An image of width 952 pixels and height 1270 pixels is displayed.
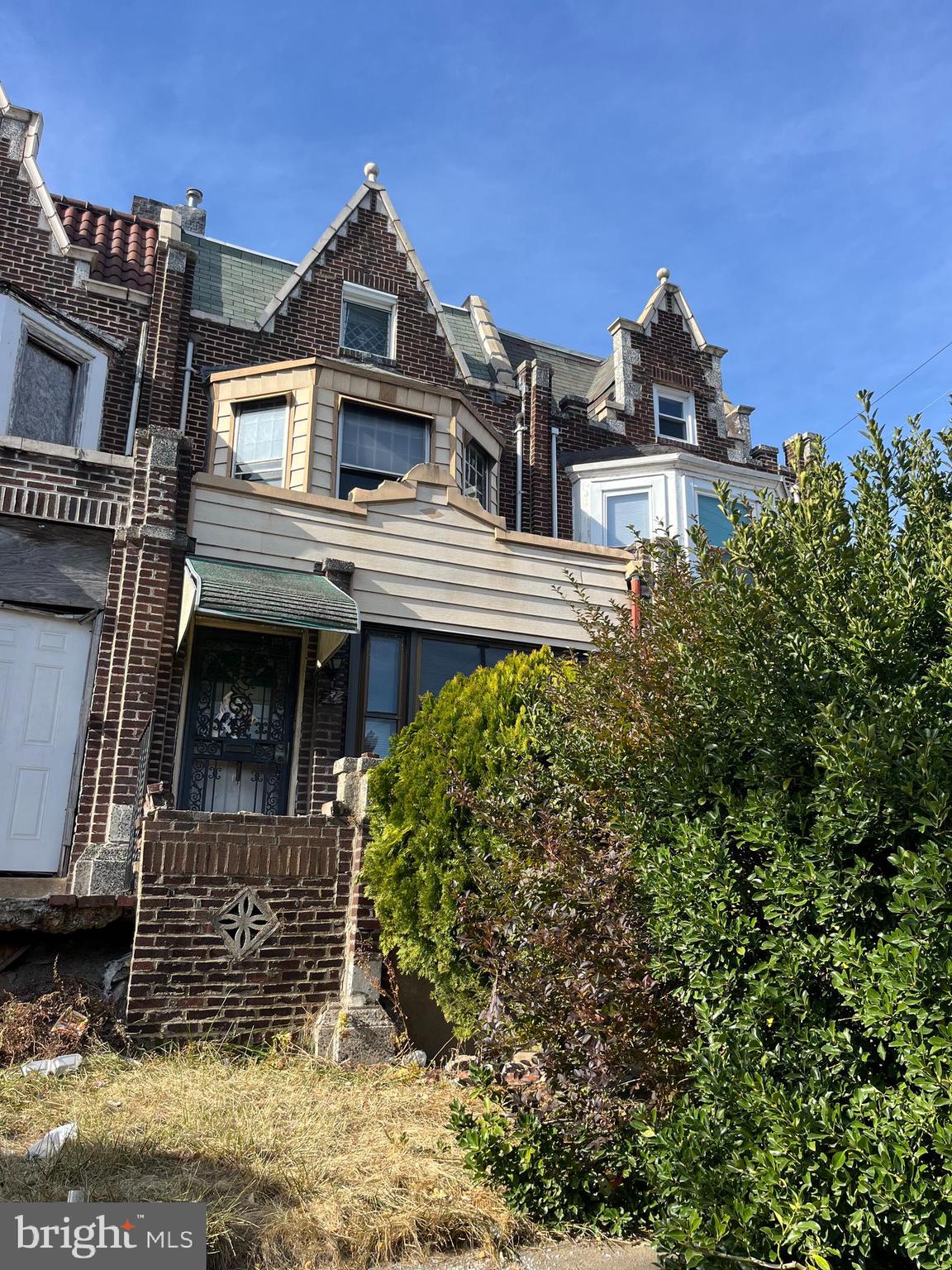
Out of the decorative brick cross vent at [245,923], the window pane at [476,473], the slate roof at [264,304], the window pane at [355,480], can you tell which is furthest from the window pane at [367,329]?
the decorative brick cross vent at [245,923]

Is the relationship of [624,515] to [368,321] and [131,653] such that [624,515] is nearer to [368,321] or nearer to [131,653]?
[368,321]

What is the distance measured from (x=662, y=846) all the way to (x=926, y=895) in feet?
3.58

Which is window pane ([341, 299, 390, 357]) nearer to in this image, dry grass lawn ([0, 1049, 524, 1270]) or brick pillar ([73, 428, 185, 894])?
brick pillar ([73, 428, 185, 894])

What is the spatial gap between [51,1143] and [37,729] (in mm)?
5172

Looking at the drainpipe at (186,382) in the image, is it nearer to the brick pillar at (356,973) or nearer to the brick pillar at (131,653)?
the brick pillar at (131,653)

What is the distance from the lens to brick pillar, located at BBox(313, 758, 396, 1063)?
7.23 metres

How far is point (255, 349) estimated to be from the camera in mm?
13953

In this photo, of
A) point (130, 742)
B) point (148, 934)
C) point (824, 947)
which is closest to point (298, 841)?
point (148, 934)

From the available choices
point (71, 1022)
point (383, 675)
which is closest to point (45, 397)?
point (383, 675)

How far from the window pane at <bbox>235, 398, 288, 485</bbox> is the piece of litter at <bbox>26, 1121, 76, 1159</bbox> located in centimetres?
864

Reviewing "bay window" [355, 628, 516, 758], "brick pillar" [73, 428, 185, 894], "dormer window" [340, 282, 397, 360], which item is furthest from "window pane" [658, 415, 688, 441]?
"brick pillar" [73, 428, 185, 894]

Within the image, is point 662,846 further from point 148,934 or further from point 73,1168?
point 148,934

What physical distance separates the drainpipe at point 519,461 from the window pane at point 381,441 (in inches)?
100

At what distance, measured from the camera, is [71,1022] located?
6676 mm
